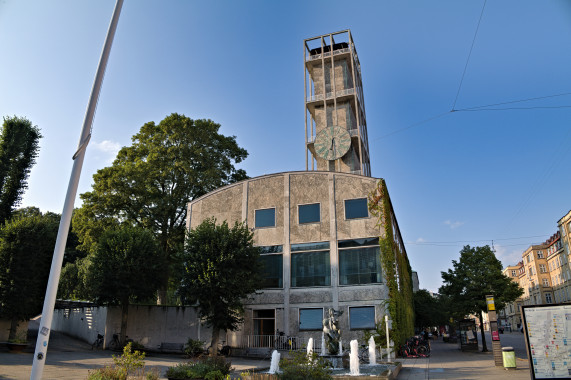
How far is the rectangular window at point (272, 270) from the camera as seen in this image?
27.8 metres

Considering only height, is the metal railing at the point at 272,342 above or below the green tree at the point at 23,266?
below

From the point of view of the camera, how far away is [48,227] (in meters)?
26.6

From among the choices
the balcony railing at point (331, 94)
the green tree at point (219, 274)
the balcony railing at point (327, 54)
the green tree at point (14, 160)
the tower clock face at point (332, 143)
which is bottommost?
the green tree at point (219, 274)

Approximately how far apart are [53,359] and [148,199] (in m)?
16.7

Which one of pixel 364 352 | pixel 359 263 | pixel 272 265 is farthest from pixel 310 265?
pixel 364 352

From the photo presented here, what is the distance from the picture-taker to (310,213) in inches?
1121

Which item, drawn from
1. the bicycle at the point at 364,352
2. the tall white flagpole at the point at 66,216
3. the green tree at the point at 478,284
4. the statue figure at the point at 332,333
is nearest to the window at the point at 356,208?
the bicycle at the point at 364,352

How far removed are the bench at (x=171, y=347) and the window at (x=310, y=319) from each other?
8.24 metres

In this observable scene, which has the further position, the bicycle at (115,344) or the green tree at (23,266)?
the bicycle at (115,344)

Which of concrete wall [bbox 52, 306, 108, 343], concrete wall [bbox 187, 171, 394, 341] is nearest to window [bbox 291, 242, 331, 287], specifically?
concrete wall [bbox 187, 171, 394, 341]

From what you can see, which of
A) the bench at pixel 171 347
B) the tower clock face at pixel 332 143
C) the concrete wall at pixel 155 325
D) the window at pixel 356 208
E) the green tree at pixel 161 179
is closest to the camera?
the bench at pixel 171 347

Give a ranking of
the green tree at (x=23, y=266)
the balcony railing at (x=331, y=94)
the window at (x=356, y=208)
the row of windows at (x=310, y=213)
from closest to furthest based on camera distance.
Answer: the green tree at (x=23, y=266) → the window at (x=356, y=208) → the row of windows at (x=310, y=213) → the balcony railing at (x=331, y=94)

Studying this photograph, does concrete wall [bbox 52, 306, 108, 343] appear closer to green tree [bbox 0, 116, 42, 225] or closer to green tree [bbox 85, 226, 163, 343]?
green tree [bbox 85, 226, 163, 343]

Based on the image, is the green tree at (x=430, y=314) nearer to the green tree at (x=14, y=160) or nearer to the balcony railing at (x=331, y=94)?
the balcony railing at (x=331, y=94)
